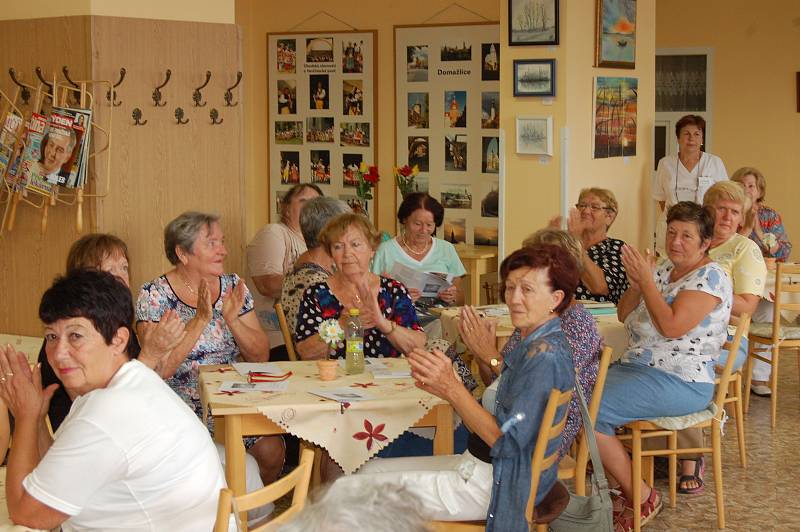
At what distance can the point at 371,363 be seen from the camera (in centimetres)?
434

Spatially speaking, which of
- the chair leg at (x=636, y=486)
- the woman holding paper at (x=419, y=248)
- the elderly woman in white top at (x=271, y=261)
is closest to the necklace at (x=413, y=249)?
the woman holding paper at (x=419, y=248)

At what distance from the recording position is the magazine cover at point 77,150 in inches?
186

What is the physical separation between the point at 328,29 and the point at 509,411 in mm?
6513

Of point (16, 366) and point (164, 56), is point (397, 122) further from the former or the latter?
point (16, 366)

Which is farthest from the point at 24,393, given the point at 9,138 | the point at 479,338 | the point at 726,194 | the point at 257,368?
the point at 726,194

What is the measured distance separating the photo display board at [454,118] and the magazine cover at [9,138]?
460cm

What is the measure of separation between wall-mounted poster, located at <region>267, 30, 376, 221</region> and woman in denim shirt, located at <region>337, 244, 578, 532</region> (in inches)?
216

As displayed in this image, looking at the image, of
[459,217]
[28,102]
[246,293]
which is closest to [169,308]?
[246,293]

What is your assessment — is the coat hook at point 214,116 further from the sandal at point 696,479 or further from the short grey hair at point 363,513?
the short grey hair at point 363,513

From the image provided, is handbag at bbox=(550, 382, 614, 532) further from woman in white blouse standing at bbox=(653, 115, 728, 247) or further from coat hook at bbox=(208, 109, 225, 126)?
woman in white blouse standing at bbox=(653, 115, 728, 247)

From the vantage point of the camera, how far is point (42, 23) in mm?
4809

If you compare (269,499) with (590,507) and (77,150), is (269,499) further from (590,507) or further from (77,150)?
(77,150)

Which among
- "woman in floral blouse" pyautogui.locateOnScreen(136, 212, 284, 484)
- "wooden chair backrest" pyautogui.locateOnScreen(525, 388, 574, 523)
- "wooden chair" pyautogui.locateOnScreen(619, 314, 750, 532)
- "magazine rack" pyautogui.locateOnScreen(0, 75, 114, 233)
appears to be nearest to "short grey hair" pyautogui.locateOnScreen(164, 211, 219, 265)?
"woman in floral blouse" pyautogui.locateOnScreen(136, 212, 284, 484)

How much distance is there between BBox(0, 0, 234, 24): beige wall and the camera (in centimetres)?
478
